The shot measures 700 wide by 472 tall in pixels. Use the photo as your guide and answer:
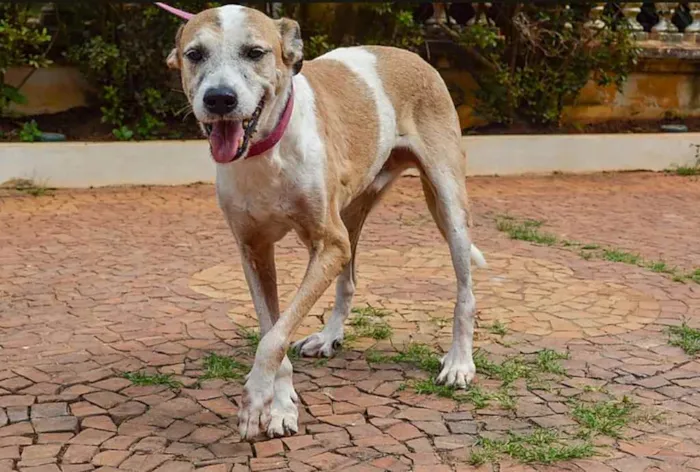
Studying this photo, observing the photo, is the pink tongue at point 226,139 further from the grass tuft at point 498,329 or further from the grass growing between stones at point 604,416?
the grass tuft at point 498,329

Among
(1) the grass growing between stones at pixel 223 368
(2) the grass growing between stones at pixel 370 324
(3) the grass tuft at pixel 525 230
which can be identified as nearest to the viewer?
(1) the grass growing between stones at pixel 223 368

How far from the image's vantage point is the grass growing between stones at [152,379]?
187 inches

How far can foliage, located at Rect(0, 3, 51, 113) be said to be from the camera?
34.9ft

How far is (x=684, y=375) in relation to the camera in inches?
194

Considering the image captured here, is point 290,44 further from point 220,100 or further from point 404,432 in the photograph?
point 404,432

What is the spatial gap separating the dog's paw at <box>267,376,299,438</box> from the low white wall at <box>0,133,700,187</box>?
22.4ft

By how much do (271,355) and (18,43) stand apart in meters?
8.10

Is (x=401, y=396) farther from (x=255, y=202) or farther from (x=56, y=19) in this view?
(x=56, y=19)

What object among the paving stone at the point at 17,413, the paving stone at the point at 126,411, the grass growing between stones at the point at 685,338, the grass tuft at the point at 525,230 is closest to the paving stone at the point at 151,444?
the paving stone at the point at 126,411

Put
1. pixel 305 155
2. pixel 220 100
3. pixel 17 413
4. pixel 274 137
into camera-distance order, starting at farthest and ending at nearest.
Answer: pixel 17 413, pixel 305 155, pixel 274 137, pixel 220 100

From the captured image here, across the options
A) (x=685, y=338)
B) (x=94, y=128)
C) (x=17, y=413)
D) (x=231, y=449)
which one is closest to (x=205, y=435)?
(x=231, y=449)

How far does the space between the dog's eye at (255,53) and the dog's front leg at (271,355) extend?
946mm

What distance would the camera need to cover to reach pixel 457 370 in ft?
15.7

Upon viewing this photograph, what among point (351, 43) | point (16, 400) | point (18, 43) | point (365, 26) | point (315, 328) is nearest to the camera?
point (16, 400)
